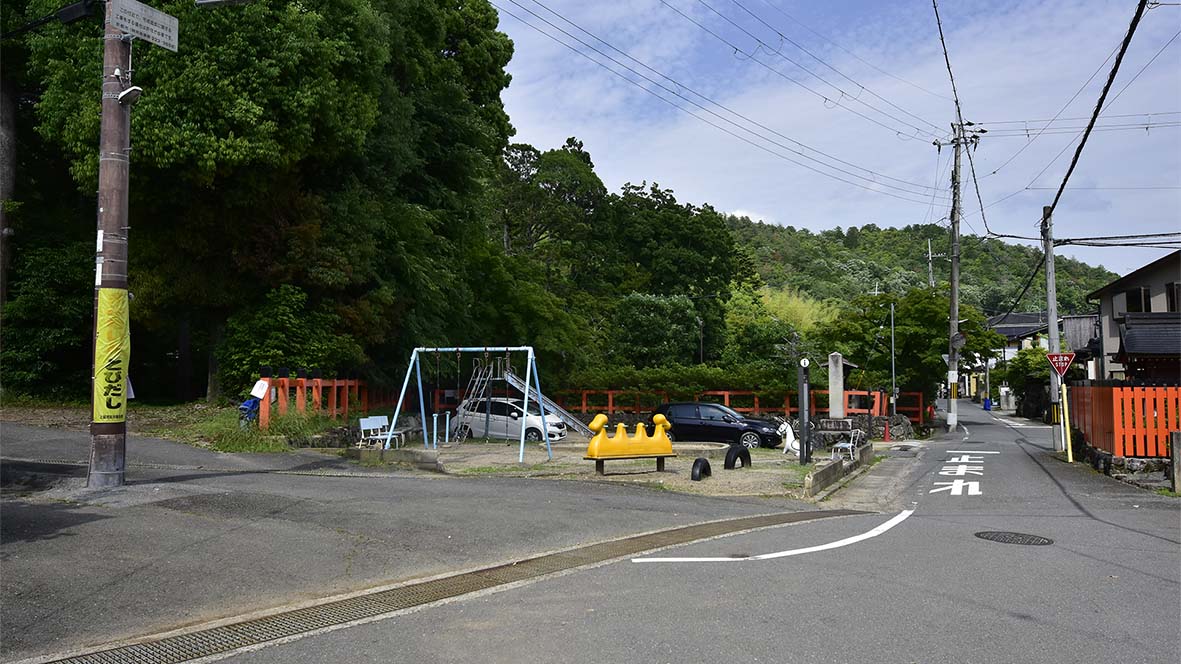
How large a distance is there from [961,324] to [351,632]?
46504 mm

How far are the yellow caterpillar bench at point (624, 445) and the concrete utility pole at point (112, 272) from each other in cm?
757

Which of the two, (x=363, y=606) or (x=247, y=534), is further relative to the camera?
(x=247, y=534)

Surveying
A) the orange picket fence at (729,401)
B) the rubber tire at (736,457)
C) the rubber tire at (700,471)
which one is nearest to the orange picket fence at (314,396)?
the rubber tire at (700,471)

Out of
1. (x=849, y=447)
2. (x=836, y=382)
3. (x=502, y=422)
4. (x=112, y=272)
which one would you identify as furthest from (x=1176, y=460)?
(x=502, y=422)

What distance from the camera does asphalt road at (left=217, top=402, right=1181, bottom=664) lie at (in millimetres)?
5227

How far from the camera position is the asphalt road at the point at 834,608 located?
5227 mm

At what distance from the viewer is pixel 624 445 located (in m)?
15.8

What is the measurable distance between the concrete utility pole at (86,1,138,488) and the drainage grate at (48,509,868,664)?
5.94 meters

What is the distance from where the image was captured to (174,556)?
298 inches

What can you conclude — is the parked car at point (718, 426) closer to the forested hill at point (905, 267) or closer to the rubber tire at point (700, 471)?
the rubber tire at point (700, 471)

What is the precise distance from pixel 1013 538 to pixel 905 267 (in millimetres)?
91961

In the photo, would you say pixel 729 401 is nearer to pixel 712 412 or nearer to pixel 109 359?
pixel 712 412

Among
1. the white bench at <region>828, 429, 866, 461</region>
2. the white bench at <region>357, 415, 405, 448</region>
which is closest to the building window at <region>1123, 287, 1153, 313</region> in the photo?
the white bench at <region>828, 429, 866, 461</region>

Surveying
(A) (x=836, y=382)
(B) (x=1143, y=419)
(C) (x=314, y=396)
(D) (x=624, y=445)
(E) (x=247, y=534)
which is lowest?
(E) (x=247, y=534)
